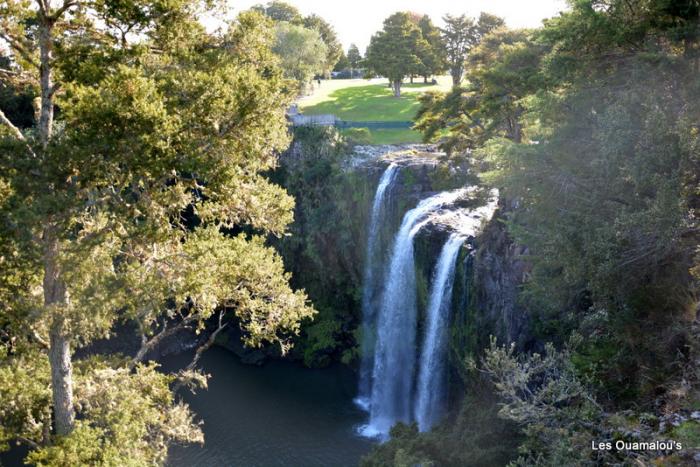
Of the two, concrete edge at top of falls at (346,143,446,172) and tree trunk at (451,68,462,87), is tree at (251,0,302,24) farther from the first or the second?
concrete edge at top of falls at (346,143,446,172)

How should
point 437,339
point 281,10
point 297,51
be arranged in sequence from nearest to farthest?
1. point 437,339
2. point 297,51
3. point 281,10

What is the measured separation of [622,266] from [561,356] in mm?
1865

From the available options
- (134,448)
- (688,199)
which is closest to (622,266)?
(688,199)

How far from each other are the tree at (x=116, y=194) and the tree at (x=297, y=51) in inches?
1388

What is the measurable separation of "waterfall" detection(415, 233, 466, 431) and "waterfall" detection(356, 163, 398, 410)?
191 inches

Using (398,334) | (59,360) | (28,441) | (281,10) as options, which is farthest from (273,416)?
(281,10)

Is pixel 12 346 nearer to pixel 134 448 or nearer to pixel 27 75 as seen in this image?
pixel 134 448

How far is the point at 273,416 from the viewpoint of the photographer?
77.9ft

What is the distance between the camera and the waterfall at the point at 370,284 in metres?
26.2

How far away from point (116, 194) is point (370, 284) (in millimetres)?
18305

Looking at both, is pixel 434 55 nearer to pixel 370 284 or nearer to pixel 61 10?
pixel 370 284

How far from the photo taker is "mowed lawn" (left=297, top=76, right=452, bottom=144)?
1549 inches

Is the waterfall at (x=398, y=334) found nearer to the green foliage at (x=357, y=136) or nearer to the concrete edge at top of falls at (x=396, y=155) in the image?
the concrete edge at top of falls at (x=396, y=155)

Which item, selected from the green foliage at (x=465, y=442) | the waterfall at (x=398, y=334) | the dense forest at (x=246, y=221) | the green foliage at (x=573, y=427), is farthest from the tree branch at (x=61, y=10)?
the waterfall at (x=398, y=334)
